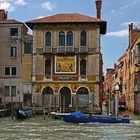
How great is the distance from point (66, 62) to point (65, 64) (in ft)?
0.65

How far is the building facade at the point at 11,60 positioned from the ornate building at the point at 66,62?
321 cm

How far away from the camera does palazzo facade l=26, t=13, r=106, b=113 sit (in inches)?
1572

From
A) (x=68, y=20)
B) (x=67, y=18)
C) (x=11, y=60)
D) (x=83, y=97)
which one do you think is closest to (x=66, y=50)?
(x=68, y=20)

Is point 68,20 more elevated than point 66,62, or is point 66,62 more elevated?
point 68,20

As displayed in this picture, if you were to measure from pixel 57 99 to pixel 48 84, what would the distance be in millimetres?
1451

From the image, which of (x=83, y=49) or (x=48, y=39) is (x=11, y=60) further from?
(x=83, y=49)

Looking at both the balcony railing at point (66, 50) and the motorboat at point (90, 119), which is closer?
the motorboat at point (90, 119)

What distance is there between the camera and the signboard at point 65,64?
4019 centimetres

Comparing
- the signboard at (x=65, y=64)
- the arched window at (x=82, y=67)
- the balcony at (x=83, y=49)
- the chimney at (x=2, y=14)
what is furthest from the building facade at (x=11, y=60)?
the balcony at (x=83, y=49)

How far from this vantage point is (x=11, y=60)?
43.8 meters

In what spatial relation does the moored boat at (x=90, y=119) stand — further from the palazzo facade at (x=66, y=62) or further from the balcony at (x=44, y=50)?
the balcony at (x=44, y=50)

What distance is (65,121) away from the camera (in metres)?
31.6

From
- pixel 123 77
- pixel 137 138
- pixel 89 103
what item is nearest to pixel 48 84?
pixel 89 103

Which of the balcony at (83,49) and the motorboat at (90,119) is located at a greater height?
the balcony at (83,49)
